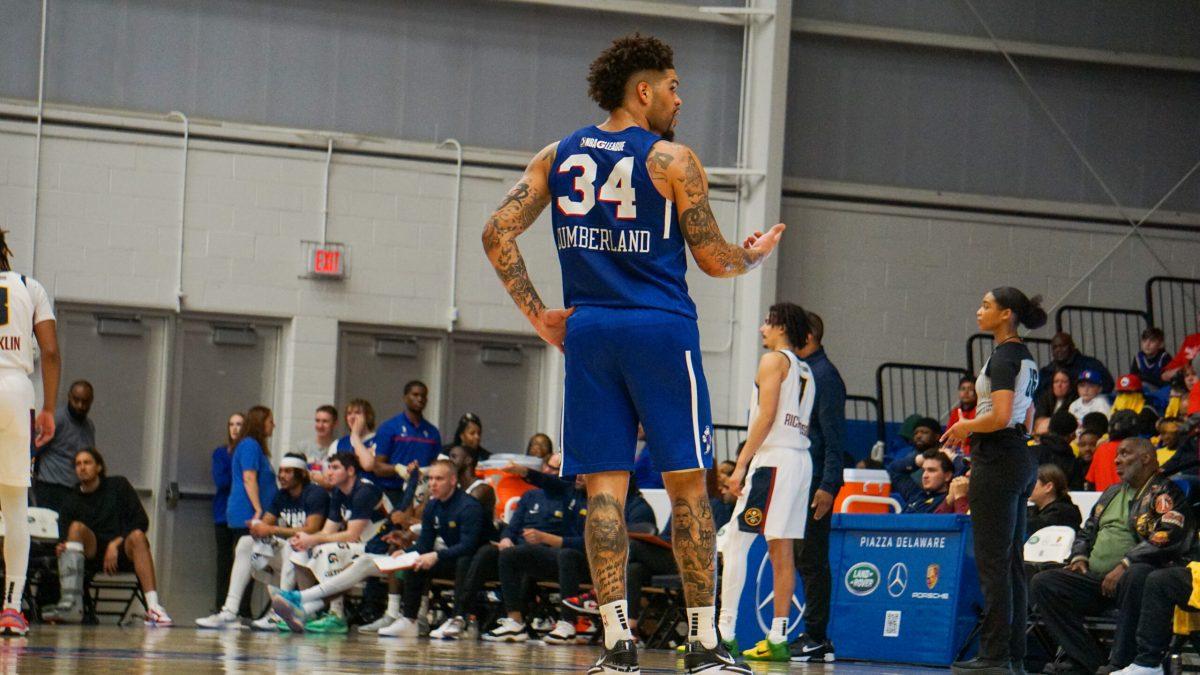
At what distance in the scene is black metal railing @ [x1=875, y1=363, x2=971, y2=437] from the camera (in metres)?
15.5

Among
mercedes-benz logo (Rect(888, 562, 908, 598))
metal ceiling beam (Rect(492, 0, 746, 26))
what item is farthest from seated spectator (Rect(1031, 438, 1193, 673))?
metal ceiling beam (Rect(492, 0, 746, 26))

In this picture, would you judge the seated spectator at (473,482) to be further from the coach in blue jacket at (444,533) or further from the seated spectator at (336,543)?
the seated spectator at (336,543)

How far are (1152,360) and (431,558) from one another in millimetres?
6653

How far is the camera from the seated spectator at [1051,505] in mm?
8984

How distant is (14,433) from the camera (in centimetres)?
772

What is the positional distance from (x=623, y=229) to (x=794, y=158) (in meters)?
10.9

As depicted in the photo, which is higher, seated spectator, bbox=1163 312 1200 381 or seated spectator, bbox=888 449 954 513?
seated spectator, bbox=1163 312 1200 381

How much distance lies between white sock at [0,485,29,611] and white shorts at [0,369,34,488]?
60mm

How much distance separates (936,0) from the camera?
15.9 metres

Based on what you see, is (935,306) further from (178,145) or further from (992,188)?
(178,145)

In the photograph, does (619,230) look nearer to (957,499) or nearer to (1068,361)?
(957,499)

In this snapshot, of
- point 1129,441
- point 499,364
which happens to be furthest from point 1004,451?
point 499,364

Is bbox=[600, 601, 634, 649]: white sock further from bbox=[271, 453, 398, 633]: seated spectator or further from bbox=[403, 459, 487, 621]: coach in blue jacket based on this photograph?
bbox=[271, 453, 398, 633]: seated spectator

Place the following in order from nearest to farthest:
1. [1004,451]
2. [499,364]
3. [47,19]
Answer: [1004,451]
[47,19]
[499,364]
